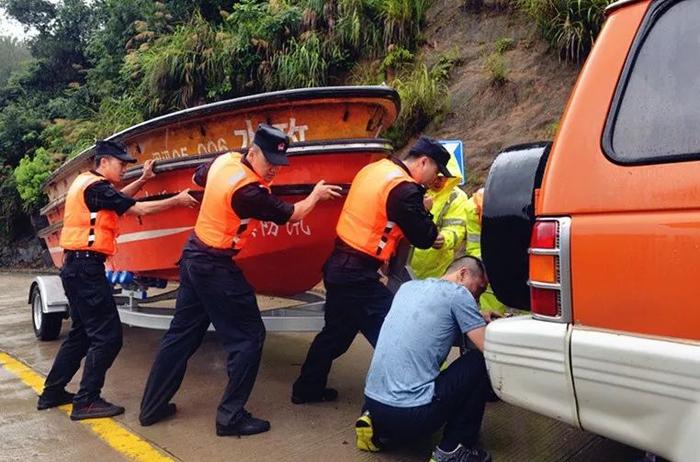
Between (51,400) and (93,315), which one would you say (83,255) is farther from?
(51,400)

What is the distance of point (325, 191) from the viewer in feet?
13.0

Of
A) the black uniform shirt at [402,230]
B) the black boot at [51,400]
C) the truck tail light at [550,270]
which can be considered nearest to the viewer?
the truck tail light at [550,270]

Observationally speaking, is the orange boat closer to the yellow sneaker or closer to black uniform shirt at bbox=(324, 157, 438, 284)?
black uniform shirt at bbox=(324, 157, 438, 284)

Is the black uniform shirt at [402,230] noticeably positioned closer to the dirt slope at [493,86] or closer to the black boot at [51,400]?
the black boot at [51,400]

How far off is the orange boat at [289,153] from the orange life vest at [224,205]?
1.98 ft

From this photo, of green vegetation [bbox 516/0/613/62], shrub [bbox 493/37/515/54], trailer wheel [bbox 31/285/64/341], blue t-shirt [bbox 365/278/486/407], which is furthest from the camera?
shrub [bbox 493/37/515/54]

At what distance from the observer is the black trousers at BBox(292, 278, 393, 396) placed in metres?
3.62

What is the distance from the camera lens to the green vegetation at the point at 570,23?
7.35 m

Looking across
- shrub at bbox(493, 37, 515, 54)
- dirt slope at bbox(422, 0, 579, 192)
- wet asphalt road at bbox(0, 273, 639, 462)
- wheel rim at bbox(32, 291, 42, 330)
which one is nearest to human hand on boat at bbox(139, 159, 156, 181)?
wet asphalt road at bbox(0, 273, 639, 462)

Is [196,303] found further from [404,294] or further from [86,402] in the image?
[404,294]

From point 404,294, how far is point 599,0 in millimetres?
5921

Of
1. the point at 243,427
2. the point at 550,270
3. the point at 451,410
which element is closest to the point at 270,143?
the point at 243,427

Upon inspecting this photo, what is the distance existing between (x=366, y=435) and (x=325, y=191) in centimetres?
151

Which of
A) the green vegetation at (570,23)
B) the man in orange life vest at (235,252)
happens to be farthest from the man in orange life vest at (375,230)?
the green vegetation at (570,23)
